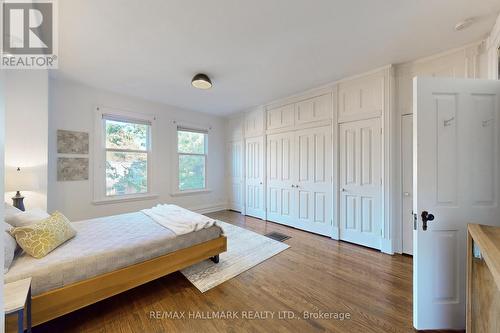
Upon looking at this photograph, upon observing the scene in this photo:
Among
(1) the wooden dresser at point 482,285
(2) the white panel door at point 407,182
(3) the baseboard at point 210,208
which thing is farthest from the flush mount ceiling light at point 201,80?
(1) the wooden dresser at point 482,285

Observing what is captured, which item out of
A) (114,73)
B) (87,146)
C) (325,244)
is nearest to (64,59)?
(114,73)

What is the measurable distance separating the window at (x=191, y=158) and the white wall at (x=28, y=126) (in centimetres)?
231

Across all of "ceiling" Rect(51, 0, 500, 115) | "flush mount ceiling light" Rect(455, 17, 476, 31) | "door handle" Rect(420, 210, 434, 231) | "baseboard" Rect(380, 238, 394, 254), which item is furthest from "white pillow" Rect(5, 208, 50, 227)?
"flush mount ceiling light" Rect(455, 17, 476, 31)

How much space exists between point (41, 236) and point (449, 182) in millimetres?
3308

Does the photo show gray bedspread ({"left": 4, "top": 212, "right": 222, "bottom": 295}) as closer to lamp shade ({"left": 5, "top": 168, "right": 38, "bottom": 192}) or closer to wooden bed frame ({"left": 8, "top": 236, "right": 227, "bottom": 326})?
wooden bed frame ({"left": 8, "top": 236, "right": 227, "bottom": 326})

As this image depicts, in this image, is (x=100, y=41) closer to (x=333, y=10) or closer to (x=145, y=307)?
(x=333, y=10)

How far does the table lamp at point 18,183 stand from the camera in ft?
8.29

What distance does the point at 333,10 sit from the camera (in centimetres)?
183

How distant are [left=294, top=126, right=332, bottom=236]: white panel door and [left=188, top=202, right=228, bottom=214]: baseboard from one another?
239 centimetres

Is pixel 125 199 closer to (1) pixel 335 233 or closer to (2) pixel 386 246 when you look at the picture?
(1) pixel 335 233

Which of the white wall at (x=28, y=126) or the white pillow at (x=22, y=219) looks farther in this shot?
the white wall at (x=28, y=126)

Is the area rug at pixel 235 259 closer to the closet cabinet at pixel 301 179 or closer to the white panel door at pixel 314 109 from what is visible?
the closet cabinet at pixel 301 179

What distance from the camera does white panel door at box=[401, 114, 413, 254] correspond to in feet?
9.18

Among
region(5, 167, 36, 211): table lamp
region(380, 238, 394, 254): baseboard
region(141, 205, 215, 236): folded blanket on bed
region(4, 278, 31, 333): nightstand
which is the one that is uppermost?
region(5, 167, 36, 211): table lamp
